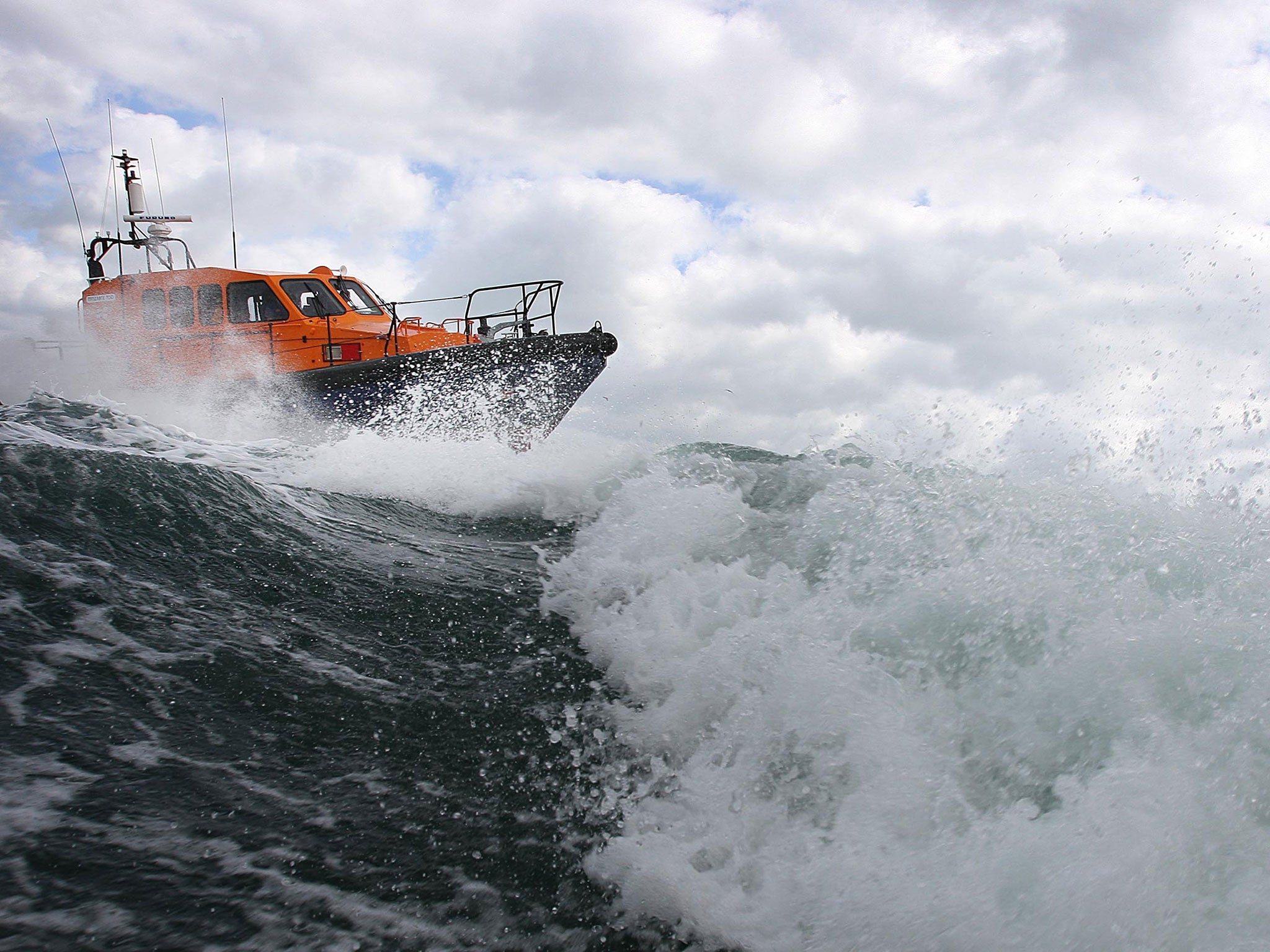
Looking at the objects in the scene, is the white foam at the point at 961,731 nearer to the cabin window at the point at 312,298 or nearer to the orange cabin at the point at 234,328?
the orange cabin at the point at 234,328

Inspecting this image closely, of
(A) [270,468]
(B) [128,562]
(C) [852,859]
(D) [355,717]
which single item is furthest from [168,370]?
(C) [852,859]

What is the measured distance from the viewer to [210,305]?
321 inches

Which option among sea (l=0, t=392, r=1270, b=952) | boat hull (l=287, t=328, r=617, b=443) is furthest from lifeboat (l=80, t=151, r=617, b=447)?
sea (l=0, t=392, r=1270, b=952)

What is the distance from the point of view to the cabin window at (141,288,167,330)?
27.2ft

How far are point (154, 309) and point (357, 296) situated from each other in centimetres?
209

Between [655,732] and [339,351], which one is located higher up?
[339,351]

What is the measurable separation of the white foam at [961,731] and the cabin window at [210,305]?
651cm

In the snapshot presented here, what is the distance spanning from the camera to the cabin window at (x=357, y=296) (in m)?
8.73

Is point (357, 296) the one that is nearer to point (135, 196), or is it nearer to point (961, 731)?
point (135, 196)

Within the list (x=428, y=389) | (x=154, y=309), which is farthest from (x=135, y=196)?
(x=428, y=389)

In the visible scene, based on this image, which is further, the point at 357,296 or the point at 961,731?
the point at 357,296

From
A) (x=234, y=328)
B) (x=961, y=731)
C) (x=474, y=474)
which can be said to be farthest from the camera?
(x=234, y=328)

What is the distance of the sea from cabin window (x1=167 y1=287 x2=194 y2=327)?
4871 mm

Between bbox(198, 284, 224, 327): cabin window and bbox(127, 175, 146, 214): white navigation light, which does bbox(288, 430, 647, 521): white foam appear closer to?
bbox(198, 284, 224, 327): cabin window
